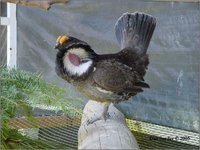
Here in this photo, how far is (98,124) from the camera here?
0.78m

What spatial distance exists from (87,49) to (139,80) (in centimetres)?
11

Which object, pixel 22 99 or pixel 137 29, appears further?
pixel 137 29

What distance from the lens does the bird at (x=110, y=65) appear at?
0.65 meters

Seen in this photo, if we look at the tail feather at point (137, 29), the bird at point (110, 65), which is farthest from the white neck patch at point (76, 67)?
the tail feather at point (137, 29)

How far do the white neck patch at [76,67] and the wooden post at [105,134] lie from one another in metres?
0.10

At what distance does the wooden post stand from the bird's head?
98mm

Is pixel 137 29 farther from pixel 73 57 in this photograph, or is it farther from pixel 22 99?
pixel 22 99

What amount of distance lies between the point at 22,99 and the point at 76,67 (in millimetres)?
113

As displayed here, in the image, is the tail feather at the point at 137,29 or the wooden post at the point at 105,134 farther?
the tail feather at the point at 137,29

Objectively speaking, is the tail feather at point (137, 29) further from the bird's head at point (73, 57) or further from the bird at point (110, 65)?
the bird's head at point (73, 57)

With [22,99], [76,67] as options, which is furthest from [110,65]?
[22,99]

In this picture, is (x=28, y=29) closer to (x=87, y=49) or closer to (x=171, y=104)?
(x=171, y=104)

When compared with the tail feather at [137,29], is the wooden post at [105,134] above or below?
below

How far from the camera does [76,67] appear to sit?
667 millimetres
